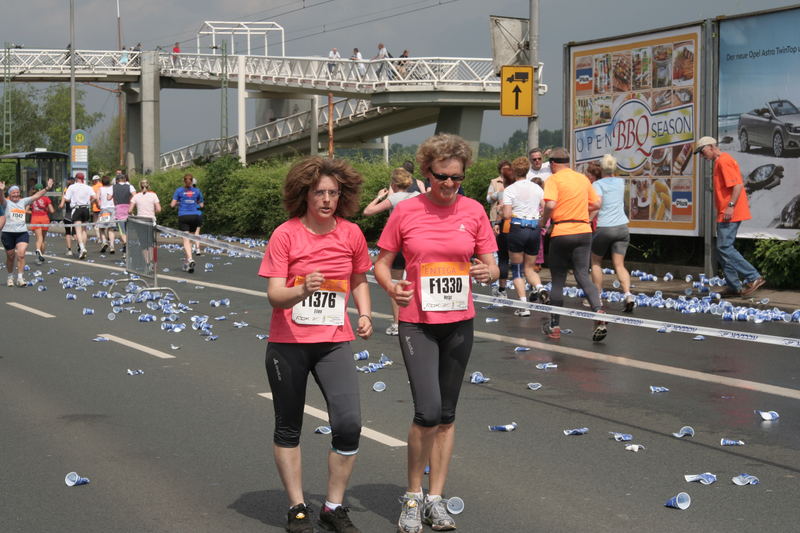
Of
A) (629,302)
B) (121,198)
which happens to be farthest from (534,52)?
(121,198)

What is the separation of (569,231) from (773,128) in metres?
5.61

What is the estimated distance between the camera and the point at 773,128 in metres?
14.9

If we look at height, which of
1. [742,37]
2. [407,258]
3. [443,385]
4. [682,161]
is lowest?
[443,385]

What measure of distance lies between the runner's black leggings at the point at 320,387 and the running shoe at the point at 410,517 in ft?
1.16

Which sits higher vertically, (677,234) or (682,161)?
(682,161)

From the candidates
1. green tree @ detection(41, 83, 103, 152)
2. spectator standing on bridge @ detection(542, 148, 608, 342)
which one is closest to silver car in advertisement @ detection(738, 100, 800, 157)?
spectator standing on bridge @ detection(542, 148, 608, 342)

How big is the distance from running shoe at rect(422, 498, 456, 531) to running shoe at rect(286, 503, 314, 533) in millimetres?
535

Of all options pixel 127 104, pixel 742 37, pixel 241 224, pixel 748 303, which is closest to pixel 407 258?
pixel 748 303

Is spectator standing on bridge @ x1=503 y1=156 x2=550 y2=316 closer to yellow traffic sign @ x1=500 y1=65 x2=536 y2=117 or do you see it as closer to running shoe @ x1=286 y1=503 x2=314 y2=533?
yellow traffic sign @ x1=500 y1=65 x2=536 y2=117

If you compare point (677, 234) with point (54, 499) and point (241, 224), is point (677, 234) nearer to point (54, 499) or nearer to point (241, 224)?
point (54, 499)

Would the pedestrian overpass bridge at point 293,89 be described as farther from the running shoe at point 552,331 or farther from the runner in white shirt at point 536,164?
the running shoe at point 552,331

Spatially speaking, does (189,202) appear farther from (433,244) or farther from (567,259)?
(433,244)

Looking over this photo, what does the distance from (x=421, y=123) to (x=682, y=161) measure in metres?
37.6

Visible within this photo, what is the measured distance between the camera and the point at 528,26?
60.6 ft
